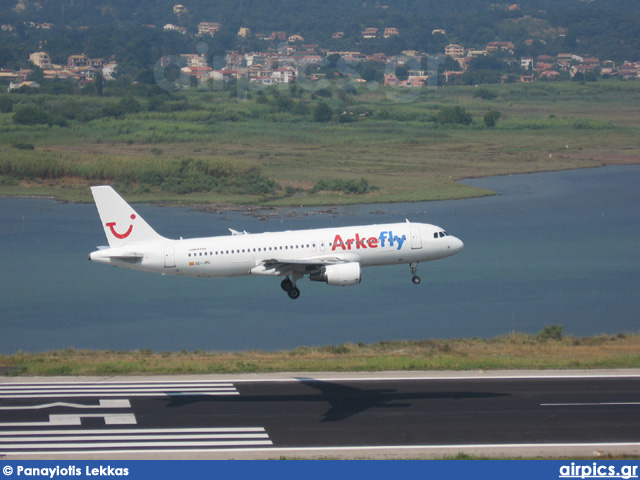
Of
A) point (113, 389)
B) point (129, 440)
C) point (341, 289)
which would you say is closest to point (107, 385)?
point (113, 389)

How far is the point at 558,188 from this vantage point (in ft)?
524

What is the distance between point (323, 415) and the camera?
43812mm

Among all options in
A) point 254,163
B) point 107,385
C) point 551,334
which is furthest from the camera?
point 254,163

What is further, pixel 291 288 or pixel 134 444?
pixel 291 288

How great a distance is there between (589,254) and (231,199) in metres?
56.4

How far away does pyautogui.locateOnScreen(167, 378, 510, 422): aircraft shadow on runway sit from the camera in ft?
149

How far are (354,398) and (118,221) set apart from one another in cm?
2789

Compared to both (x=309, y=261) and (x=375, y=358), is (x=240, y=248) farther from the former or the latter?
(x=375, y=358)

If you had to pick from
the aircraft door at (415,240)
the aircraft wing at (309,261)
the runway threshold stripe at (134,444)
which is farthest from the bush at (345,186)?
the runway threshold stripe at (134,444)

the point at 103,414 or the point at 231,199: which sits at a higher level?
the point at 103,414

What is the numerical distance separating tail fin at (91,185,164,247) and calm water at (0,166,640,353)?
474 inches

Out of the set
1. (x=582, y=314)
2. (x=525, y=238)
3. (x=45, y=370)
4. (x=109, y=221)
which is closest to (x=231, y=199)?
(x=525, y=238)

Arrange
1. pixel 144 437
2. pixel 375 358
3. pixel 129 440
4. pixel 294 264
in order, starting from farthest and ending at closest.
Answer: pixel 294 264 → pixel 375 358 → pixel 144 437 → pixel 129 440

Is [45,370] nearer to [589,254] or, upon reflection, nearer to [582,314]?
[582,314]
